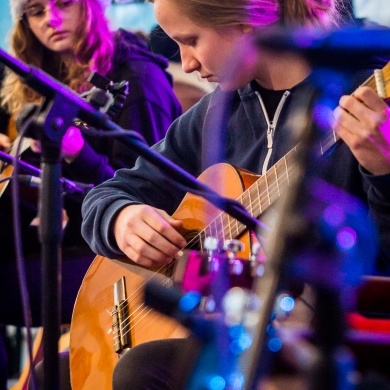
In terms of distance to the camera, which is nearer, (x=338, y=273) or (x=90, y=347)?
(x=338, y=273)

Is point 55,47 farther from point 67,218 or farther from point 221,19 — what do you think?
point 221,19

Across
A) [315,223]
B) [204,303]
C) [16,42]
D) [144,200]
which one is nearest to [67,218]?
[144,200]

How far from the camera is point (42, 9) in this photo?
2.35 metres

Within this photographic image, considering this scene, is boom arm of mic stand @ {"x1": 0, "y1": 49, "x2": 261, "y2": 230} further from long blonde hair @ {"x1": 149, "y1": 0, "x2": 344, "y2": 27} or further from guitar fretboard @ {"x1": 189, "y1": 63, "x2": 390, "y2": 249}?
long blonde hair @ {"x1": 149, "y1": 0, "x2": 344, "y2": 27}

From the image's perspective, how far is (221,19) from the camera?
145cm

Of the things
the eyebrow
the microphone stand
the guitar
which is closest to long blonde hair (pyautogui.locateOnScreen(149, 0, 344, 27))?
the eyebrow

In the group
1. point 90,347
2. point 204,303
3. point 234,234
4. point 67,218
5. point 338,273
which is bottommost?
point 67,218

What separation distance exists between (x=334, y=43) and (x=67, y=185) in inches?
51.7

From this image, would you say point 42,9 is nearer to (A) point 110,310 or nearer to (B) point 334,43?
(A) point 110,310

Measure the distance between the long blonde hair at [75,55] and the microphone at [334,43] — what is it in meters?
1.61

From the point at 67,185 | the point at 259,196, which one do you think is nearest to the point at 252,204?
the point at 259,196

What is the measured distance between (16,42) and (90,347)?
49.8 inches

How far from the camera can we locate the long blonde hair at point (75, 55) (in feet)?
7.45

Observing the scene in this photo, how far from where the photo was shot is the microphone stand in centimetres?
96
